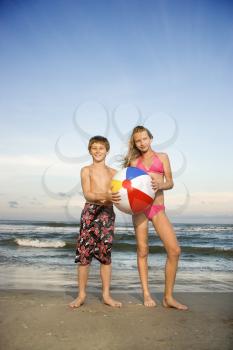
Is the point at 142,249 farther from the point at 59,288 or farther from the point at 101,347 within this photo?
the point at 59,288

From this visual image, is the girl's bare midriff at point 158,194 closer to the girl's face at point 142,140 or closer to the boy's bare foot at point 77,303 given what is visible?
the girl's face at point 142,140

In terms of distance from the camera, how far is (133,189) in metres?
4.21

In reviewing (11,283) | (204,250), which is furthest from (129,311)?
(204,250)

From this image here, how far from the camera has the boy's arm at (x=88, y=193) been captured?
451cm

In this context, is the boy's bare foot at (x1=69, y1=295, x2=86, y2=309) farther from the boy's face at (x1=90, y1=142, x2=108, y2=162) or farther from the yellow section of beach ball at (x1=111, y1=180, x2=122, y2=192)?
the boy's face at (x1=90, y1=142, x2=108, y2=162)

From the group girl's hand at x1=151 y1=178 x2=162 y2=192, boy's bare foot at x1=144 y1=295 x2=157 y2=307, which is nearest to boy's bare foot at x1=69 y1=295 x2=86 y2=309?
boy's bare foot at x1=144 y1=295 x2=157 y2=307

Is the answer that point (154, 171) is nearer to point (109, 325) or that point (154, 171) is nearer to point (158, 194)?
point (158, 194)

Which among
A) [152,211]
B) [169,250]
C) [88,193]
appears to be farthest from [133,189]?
[169,250]

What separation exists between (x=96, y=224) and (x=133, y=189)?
2.45ft

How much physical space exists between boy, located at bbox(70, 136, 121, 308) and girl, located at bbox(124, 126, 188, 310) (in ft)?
1.05

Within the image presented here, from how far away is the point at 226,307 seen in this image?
4.75 meters

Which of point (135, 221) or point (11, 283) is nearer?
point (135, 221)

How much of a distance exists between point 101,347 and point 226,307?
2129mm

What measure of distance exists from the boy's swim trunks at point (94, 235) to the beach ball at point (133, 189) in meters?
0.42
